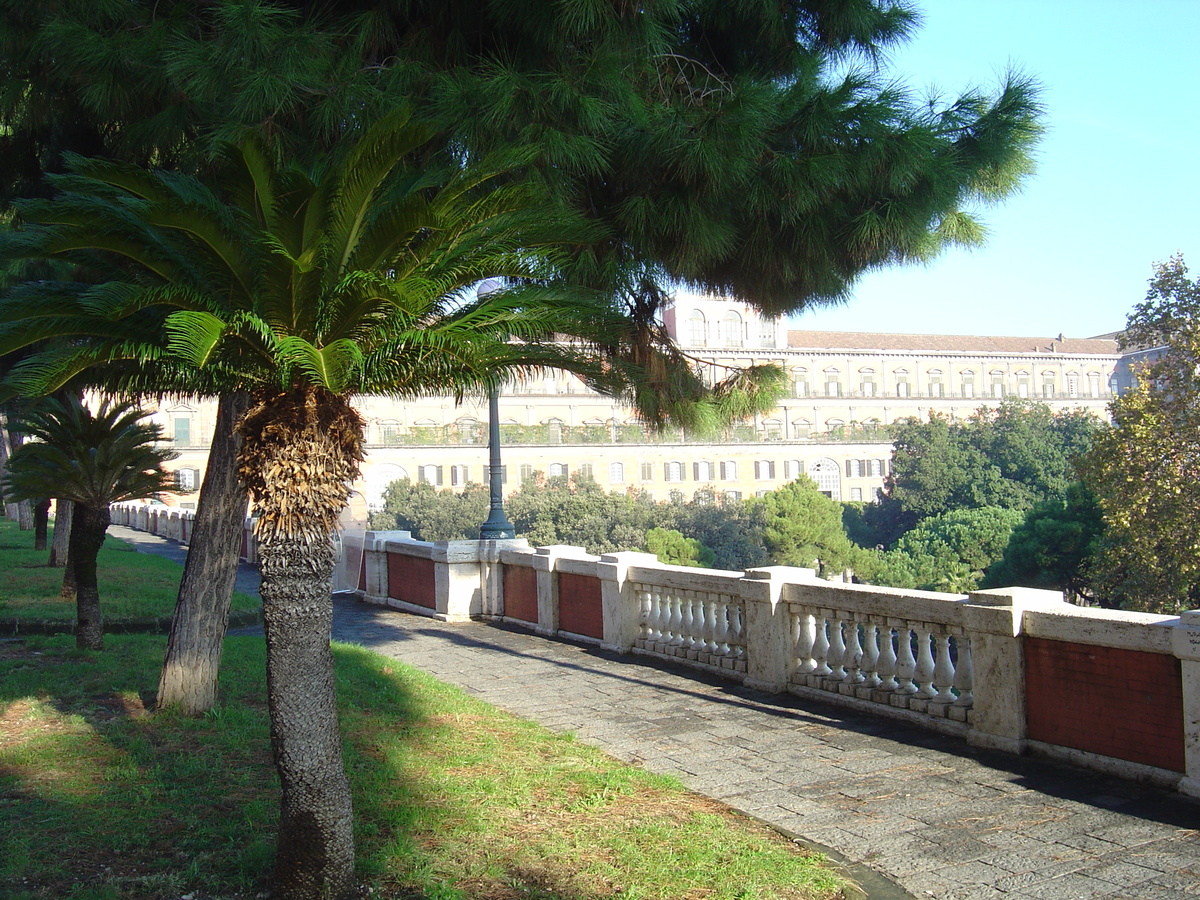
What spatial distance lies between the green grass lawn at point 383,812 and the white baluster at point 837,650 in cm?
236

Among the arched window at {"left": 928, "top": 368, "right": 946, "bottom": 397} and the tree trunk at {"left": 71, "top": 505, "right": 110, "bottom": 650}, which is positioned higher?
the arched window at {"left": 928, "top": 368, "right": 946, "bottom": 397}

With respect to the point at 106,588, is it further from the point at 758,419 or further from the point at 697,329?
the point at 697,329

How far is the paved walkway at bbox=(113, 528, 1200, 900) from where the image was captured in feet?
15.0

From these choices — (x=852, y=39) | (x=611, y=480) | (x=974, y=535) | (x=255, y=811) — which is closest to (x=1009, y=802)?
(x=255, y=811)

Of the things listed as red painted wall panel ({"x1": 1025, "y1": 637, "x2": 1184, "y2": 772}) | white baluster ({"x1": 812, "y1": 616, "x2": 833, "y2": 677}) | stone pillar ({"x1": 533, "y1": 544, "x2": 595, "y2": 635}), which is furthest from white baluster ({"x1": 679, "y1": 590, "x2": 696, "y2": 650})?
red painted wall panel ({"x1": 1025, "y1": 637, "x2": 1184, "y2": 772})

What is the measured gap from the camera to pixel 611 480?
276 feet

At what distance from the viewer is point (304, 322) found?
444 cm

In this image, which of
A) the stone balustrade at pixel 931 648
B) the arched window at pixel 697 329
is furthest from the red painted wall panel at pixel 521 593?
the arched window at pixel 697 329

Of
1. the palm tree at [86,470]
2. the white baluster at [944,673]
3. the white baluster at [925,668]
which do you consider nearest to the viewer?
the white baluster at [944,673]

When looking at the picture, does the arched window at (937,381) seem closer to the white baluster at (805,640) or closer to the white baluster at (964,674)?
the white baluster at (805,640)

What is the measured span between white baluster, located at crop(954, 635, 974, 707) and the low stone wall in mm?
10

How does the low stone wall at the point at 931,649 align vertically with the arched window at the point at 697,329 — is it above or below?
below

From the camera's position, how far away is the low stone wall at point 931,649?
565 centimetres

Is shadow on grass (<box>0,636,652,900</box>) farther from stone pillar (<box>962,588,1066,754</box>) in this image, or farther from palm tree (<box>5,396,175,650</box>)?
stone pillar (<box>962,588,1066,754</box>)
